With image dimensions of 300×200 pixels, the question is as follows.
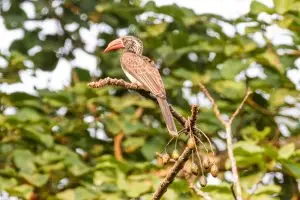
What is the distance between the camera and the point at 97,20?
280 inches

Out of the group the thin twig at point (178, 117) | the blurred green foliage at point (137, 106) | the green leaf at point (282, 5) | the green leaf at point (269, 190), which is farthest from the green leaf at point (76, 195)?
the thin twig at point (178, 117)

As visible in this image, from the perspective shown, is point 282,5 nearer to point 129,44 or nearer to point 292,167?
point 292,167

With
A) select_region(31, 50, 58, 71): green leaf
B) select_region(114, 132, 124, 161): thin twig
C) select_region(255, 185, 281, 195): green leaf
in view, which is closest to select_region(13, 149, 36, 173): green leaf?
select_region(114, 132, 124, 161): thin twig

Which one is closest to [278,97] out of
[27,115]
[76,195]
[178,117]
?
[76,195]

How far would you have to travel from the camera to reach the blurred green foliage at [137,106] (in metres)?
5.57

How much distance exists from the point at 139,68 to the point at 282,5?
3.80 m

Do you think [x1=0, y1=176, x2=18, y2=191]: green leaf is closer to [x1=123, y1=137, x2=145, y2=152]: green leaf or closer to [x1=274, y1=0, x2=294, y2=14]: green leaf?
[x1=123, y1=137, x2=145, y2=152]: green leaf

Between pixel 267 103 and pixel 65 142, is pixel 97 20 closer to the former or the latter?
pixel 65 142

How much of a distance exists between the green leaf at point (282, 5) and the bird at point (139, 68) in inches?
142

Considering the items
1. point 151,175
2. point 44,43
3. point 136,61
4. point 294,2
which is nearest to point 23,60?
point 44,43

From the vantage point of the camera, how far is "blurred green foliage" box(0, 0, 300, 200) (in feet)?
18.3

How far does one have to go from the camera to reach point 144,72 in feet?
8.04

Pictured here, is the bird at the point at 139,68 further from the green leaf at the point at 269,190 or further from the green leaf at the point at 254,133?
the green leaf at the point at 254,133

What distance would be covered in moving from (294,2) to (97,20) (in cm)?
192
